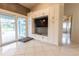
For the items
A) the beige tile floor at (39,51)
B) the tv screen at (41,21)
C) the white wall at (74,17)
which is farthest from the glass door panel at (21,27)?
the white wall at (74,17)

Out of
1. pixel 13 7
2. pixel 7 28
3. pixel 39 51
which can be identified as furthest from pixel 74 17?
pixel 7 28

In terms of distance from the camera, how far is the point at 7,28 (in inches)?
156

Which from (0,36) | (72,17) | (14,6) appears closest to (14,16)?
(14,6)

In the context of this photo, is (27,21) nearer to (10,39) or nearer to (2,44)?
(10,39)

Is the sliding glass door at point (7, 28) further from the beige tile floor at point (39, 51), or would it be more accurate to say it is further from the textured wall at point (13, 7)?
the beige tile floor at point (39, 51)

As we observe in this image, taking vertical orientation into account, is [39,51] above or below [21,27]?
below

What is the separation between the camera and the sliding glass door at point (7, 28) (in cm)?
375

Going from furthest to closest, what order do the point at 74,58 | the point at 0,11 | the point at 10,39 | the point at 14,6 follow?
the point at 10,39 → the point at 14,6 → the point at 0,11 → the point at 74,58

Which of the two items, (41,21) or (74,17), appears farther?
(41,21)

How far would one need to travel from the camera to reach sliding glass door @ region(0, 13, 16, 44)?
3747 mm

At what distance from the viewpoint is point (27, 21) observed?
535 centimetres

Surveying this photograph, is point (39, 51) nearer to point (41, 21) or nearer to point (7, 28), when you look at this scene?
point (7, 28)

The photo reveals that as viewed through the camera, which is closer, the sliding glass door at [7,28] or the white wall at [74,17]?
the sliding glass door at [7,28]

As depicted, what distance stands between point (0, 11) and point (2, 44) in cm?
133
